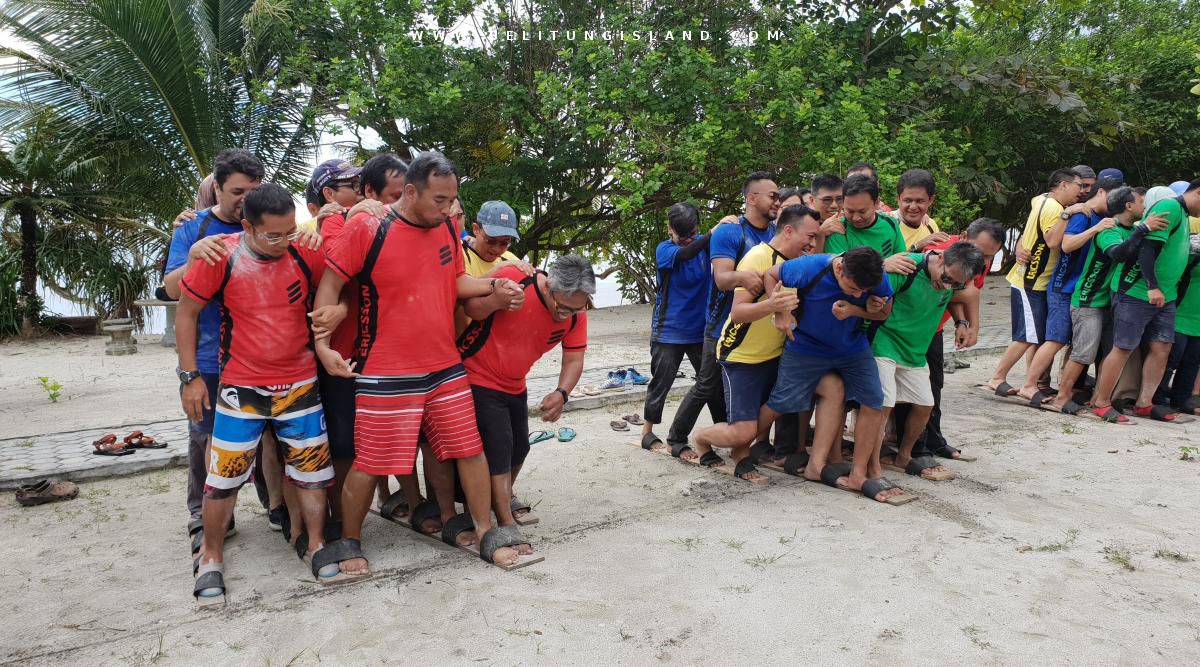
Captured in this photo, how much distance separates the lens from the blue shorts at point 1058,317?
24.3 ft

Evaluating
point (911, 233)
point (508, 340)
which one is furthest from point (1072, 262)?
point (508, 340)

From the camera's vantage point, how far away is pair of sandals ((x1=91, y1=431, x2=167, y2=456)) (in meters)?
5.79

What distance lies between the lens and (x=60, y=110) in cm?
1339

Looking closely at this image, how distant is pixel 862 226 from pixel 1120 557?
7.50 feet

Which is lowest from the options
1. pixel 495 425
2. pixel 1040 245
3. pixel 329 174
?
pixel 495 425

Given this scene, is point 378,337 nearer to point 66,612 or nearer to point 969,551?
point 66,612

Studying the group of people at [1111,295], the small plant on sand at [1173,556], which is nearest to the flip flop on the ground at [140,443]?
the small plant on sand at [1173,556]

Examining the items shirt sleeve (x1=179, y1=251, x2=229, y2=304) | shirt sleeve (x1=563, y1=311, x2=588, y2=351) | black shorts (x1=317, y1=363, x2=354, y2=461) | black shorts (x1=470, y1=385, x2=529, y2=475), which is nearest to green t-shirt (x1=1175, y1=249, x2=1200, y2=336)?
shirt sleeve (x1=563, y1=311, x2=588, y2=351)

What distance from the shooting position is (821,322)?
4.86 m

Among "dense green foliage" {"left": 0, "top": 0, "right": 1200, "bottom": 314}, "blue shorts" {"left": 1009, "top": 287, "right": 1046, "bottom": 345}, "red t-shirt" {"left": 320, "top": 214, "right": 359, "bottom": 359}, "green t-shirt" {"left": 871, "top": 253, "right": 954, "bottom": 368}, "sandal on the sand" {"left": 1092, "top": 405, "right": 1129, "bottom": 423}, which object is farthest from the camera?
"dense green foliage" {"left": 0, "top": 0, "right": 1200, "bottom": 314}

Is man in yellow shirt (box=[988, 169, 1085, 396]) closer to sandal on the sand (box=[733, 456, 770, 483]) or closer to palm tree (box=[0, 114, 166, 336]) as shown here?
sandal on the sand (box=[733, 456, 770, 483])

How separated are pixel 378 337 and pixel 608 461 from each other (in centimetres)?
253

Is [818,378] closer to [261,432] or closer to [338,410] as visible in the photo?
[338,410]

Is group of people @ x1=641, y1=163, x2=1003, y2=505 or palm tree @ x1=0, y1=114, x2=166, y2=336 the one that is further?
palm tree @ x1=0, y1=114, x2=166, y2=336
